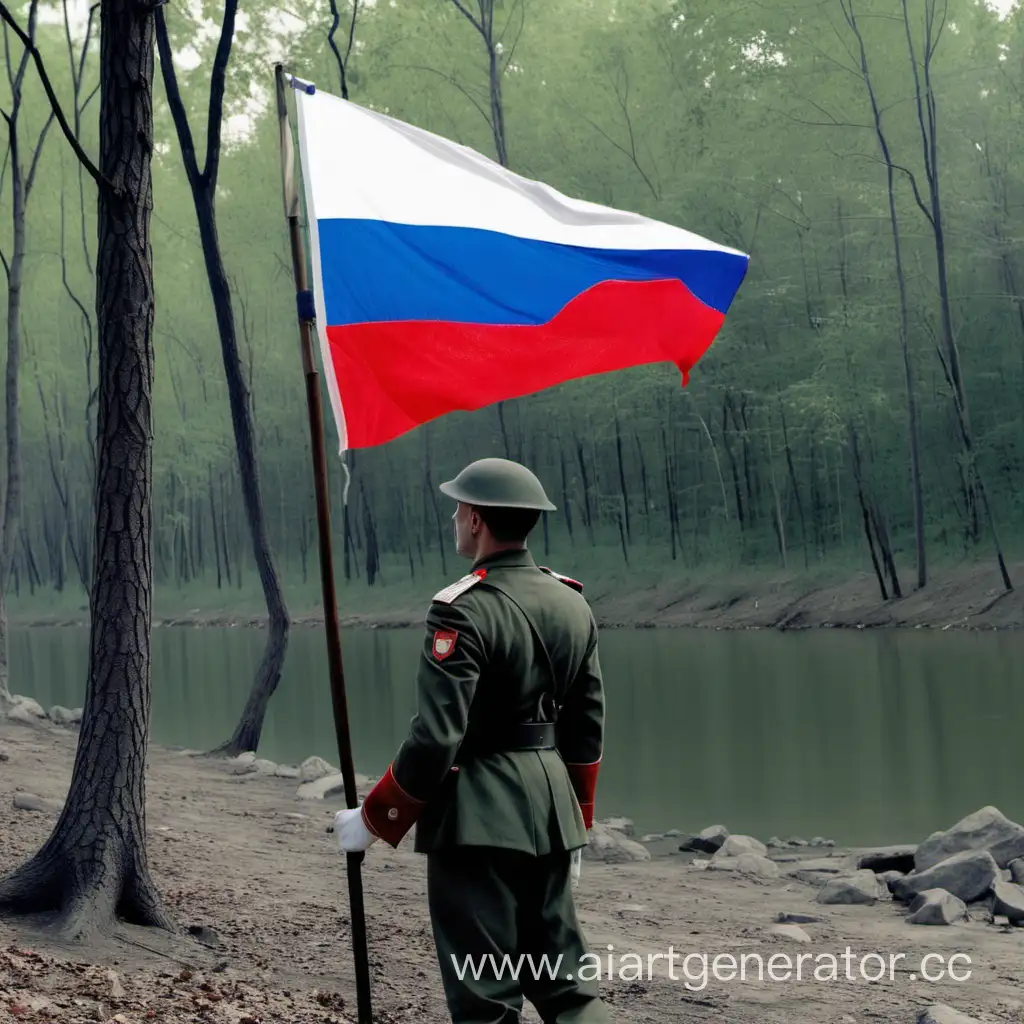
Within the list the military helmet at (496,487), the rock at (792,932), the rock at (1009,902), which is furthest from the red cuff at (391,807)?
the rock at (1009,902)

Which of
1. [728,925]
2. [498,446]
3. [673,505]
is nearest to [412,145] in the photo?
[728,925]

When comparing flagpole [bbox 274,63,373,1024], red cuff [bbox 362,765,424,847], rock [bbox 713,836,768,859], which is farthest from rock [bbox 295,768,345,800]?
red cuff [bbox 362,765,424,847]

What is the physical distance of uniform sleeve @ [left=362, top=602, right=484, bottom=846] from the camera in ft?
12.3

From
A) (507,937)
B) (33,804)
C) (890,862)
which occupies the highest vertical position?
(507,937)

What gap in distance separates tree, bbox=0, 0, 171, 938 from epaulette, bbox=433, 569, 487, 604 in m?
2.81

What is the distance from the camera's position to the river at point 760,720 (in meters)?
11.2

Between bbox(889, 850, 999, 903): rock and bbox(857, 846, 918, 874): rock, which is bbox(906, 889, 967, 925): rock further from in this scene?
bbox(857, 846, 918, 874): rock

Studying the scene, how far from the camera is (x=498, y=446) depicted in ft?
140

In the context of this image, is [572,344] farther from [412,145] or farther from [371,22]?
[371,22]

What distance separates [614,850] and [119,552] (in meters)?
4.68

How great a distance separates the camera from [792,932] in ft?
23.3

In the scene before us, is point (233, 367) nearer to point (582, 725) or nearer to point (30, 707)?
point (30, 707)

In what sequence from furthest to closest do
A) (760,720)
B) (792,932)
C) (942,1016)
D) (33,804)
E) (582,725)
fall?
(760,720) < (33,804) < (792,932) < (942,1016) < (582,725)

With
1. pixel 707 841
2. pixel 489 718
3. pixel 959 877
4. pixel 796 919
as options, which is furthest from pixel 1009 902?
pixel 489 718
